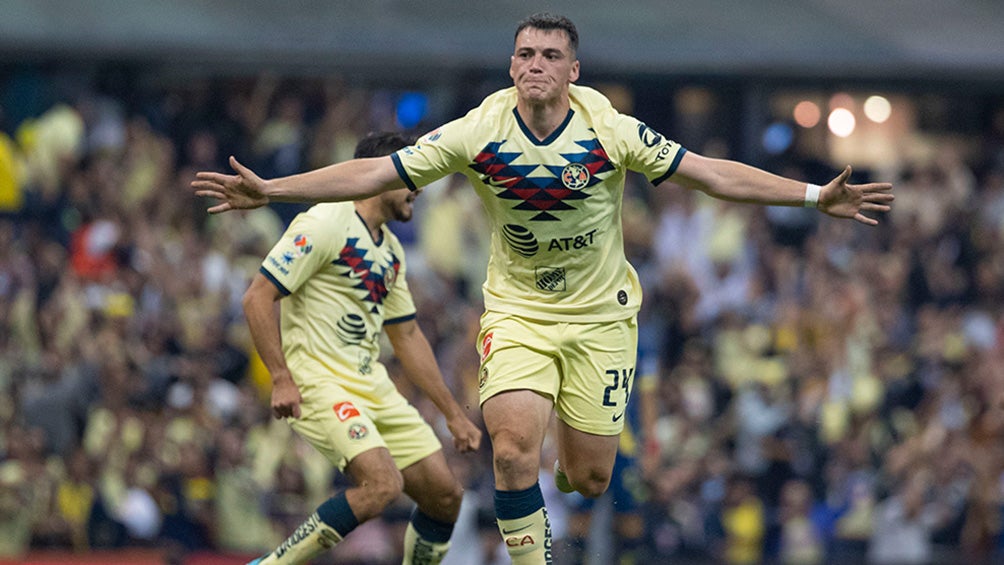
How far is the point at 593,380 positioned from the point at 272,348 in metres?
1.83

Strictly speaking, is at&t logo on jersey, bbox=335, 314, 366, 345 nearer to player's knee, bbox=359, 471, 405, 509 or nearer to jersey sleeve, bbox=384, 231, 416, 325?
jersey sleeve, bbox=384, 231, 416, 325

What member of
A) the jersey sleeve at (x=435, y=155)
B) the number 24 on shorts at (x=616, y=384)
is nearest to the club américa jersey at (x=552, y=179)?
the jersey sleeve at (x=435, y=155)

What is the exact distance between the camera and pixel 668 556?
1474cm

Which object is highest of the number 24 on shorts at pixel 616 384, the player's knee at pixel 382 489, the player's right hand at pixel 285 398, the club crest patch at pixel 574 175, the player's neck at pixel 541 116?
the player's neck at pixel 541 116

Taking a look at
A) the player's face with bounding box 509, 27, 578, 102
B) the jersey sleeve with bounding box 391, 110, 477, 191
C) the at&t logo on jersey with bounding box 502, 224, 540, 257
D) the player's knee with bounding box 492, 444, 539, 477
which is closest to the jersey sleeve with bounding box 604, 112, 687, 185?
the player's face with bounding box 509, 27, 578, 102

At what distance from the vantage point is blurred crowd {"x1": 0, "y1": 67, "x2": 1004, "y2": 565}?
47.8 ft

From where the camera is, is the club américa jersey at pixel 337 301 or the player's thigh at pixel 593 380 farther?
the club américa jersey at pixel 337 301

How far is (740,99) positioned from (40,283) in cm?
857

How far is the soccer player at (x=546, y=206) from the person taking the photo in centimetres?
804

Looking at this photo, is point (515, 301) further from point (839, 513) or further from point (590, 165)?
point (839, 513)

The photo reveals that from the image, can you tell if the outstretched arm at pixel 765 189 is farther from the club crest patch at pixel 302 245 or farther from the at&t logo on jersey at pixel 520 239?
the club crest patch at pixel 302 245

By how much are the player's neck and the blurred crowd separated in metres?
5.62

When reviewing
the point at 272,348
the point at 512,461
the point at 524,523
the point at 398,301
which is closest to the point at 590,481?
the point at 524,523

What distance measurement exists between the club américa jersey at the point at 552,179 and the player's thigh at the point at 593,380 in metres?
0.11
